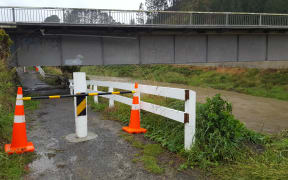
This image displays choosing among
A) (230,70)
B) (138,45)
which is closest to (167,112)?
(138,45)

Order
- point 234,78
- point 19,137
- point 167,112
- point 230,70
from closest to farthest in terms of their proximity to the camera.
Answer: point 19,137
point 167,112
point 234,78
point 230,70

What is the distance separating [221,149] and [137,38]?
13.8 m

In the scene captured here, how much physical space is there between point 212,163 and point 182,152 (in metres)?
0.60

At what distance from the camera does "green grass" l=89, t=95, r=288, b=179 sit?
374 cm

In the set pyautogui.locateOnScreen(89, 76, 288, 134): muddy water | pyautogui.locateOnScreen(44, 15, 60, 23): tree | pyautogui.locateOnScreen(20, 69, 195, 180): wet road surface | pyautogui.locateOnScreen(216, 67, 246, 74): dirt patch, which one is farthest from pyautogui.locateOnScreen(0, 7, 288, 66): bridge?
pyautogui.locateOnScreen(216, 67, 246, 74): dirt patch

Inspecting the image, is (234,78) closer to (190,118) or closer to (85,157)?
(190,118)

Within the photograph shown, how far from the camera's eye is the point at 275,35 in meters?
20.0

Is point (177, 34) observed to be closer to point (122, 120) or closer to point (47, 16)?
point (47, 16)

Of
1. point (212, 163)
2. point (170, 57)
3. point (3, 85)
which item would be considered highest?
point (170, 57)

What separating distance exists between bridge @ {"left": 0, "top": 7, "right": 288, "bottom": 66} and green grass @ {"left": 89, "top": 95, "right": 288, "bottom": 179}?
440 inches

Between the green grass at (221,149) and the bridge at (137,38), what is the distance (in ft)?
36.7

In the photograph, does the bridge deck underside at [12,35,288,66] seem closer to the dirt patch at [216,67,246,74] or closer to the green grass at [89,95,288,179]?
the green grass at [89,95,288,179]

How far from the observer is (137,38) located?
675 inches

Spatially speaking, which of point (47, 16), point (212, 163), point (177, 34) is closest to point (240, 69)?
point (177, 34)
